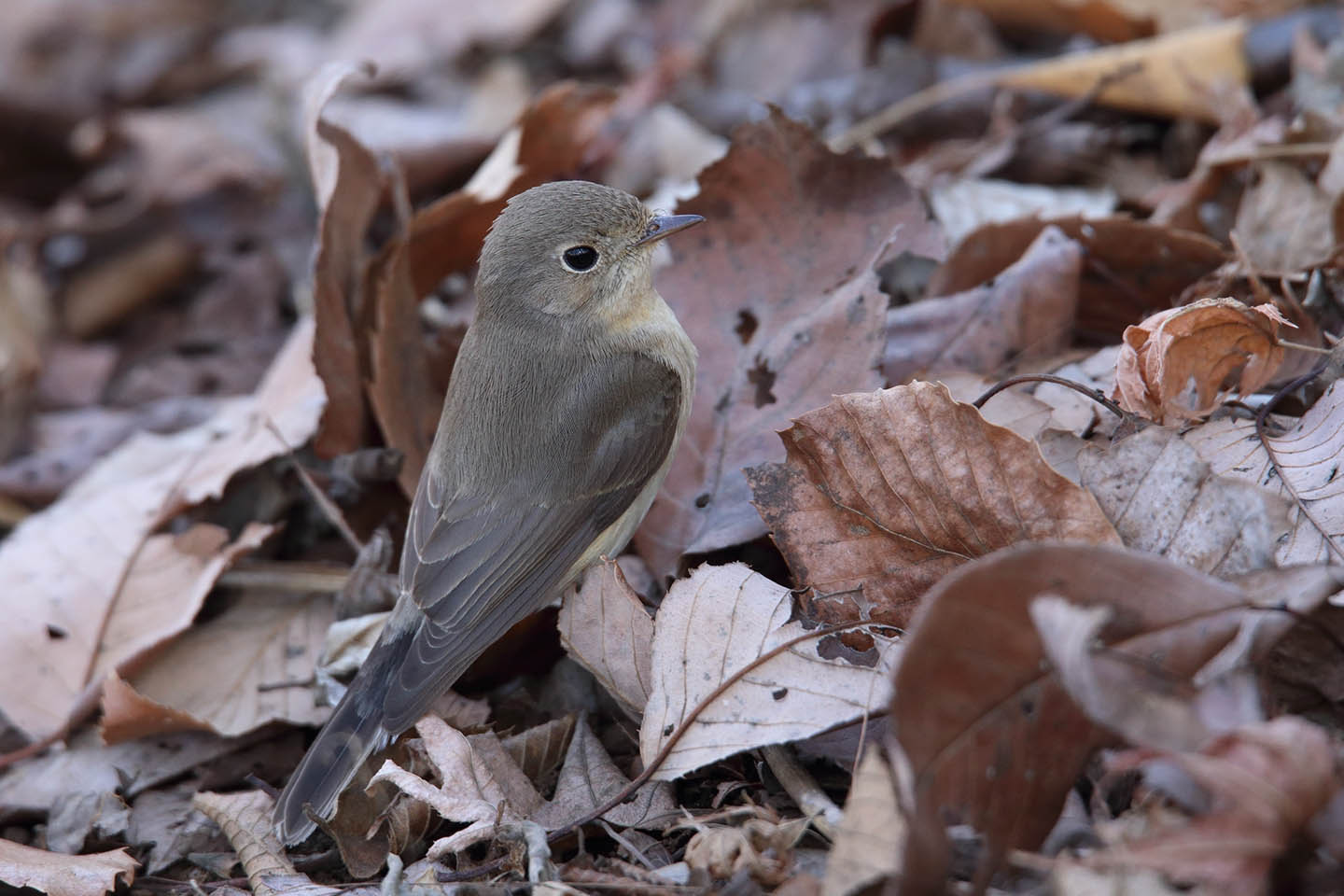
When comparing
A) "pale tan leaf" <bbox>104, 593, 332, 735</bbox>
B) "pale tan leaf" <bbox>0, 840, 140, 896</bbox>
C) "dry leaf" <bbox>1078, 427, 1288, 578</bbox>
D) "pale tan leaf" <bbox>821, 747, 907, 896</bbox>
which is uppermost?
"dry leaf" <bbox>1078, 427, 1288, 578</bbox>

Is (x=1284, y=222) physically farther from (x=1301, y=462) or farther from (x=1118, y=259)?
(x=1301, y=462)

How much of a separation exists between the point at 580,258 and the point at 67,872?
8.12 ft

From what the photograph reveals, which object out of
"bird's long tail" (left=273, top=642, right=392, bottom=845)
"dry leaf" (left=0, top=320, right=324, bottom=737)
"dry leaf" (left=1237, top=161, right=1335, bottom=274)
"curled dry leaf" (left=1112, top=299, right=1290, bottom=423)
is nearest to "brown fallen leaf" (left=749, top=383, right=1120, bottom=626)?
"curled dry leaf" (left=1112, top=299, right=1290, bottom=423)

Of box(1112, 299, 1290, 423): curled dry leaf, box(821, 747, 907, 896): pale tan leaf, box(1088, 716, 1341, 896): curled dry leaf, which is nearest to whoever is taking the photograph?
box(1088, 716, 1341, 896): curled dry leaf

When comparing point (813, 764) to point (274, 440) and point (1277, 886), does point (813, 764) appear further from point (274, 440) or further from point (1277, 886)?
point (274, 440)

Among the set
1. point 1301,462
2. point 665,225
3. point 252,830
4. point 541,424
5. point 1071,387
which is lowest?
point 252,830

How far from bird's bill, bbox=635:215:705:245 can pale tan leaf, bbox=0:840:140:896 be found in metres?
2.53

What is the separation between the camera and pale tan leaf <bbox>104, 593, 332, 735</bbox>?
4.09m

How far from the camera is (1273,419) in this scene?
3428 mm

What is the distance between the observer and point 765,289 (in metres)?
4.58

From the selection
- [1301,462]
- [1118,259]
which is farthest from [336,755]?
[1118,259]

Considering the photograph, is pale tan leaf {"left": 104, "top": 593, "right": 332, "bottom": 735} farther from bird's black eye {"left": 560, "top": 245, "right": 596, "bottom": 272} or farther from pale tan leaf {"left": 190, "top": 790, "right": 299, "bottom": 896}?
bird's black eye {"left": 560, "top": 245, "right": 596, "bottom": 272}

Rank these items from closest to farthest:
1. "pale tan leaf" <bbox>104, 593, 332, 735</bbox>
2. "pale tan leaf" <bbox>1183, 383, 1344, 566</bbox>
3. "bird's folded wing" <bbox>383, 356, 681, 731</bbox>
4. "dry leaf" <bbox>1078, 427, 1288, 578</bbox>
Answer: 1. "dry leaf" <bbox>1078, 427, 1288, 578</bbox>
2. "pale tan leaf" <bbox>1183, 383, 1344, 566</bbox>
3. "bird's folded wing" <bbox>383, 356, 681, 731</bbox>
4. "pale tan leaf" <bbox>104, 593, 332, 735</bbox>

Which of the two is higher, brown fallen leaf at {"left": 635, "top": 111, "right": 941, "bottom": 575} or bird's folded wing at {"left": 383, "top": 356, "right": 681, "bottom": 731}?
brown fallen leaf at {"left": 635, "top": 111, "right": 941, "bottom": 575}
